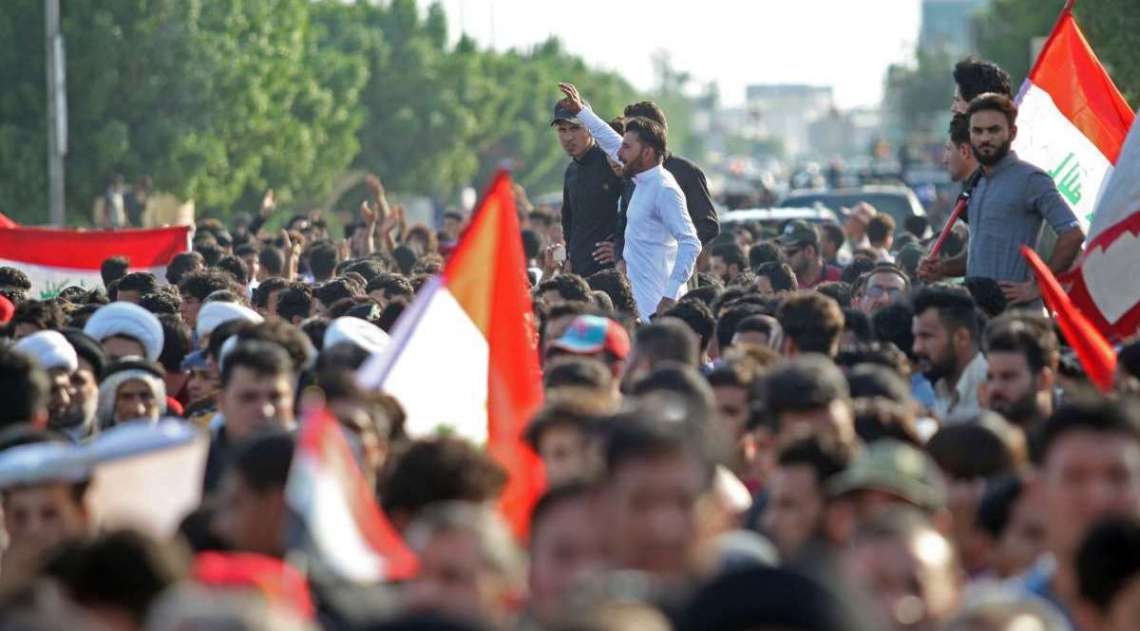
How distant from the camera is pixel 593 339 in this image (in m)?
11.1

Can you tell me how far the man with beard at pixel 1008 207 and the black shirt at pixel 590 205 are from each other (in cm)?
435

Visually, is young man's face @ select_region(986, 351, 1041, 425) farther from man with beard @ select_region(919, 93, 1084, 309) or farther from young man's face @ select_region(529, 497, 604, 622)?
young man's face @ select_region(529, 497, 604, 622)

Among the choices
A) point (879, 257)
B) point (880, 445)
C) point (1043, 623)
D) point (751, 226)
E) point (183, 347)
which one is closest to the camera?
point (1043, 623)

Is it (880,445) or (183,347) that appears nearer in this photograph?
(880,445)

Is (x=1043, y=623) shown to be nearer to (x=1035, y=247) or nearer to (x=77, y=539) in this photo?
(x=77, y=539)

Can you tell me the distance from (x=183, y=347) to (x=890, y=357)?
167 inches

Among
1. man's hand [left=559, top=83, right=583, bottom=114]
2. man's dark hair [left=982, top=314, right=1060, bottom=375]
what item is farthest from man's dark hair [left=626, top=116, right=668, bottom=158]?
man's dark hair [left=982, top=314, right=1060, bottom=375]

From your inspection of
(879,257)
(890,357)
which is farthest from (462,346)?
(879,257)

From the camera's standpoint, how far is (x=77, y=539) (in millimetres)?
6617

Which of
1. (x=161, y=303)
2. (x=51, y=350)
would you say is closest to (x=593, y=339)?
(x=51, y=350)

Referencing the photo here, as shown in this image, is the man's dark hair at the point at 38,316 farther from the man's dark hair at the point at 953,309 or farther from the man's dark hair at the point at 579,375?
the man's dark hair at the point at 953,309

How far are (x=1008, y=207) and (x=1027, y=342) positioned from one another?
8.99 ft

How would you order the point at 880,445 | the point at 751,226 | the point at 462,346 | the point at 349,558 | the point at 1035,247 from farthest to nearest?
the point at 751,226, the point at 1035,247, the point at 462,346, the point at 880,445, the point at 349,558

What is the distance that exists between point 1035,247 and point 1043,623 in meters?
7.36
